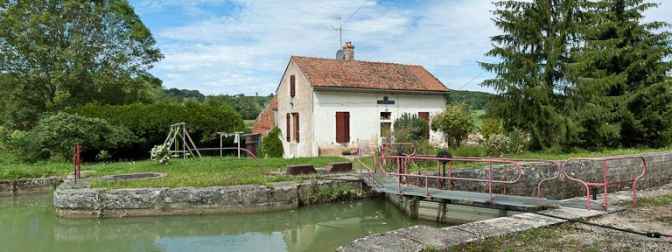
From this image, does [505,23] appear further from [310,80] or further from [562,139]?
[310,80]

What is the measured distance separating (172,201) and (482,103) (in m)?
13.4

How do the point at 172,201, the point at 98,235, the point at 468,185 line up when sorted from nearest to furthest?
the point at 98,235, the point at 172,201, the point at 468,185

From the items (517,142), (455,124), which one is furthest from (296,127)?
(517,142)

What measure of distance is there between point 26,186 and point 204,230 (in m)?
7.91

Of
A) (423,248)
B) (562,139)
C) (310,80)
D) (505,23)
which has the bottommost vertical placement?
(423,248)

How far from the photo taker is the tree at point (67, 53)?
20.7m

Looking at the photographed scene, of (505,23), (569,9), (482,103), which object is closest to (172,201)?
(482,103)

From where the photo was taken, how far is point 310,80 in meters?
19.2

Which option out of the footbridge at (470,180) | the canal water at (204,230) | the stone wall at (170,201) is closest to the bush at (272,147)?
the footbridge at (470,180)

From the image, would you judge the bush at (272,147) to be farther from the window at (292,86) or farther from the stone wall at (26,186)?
the stone wall at (26,186)

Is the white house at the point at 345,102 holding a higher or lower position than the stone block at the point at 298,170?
higher

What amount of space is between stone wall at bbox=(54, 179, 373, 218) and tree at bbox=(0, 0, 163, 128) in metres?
14.5

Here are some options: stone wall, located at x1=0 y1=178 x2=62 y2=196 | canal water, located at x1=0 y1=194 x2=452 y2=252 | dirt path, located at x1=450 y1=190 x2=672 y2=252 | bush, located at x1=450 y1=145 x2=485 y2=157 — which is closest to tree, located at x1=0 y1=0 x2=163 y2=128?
stone wall, located at x1=0 y1=178 x2=62 y2=196

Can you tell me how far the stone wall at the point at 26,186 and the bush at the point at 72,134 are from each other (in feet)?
10.9
